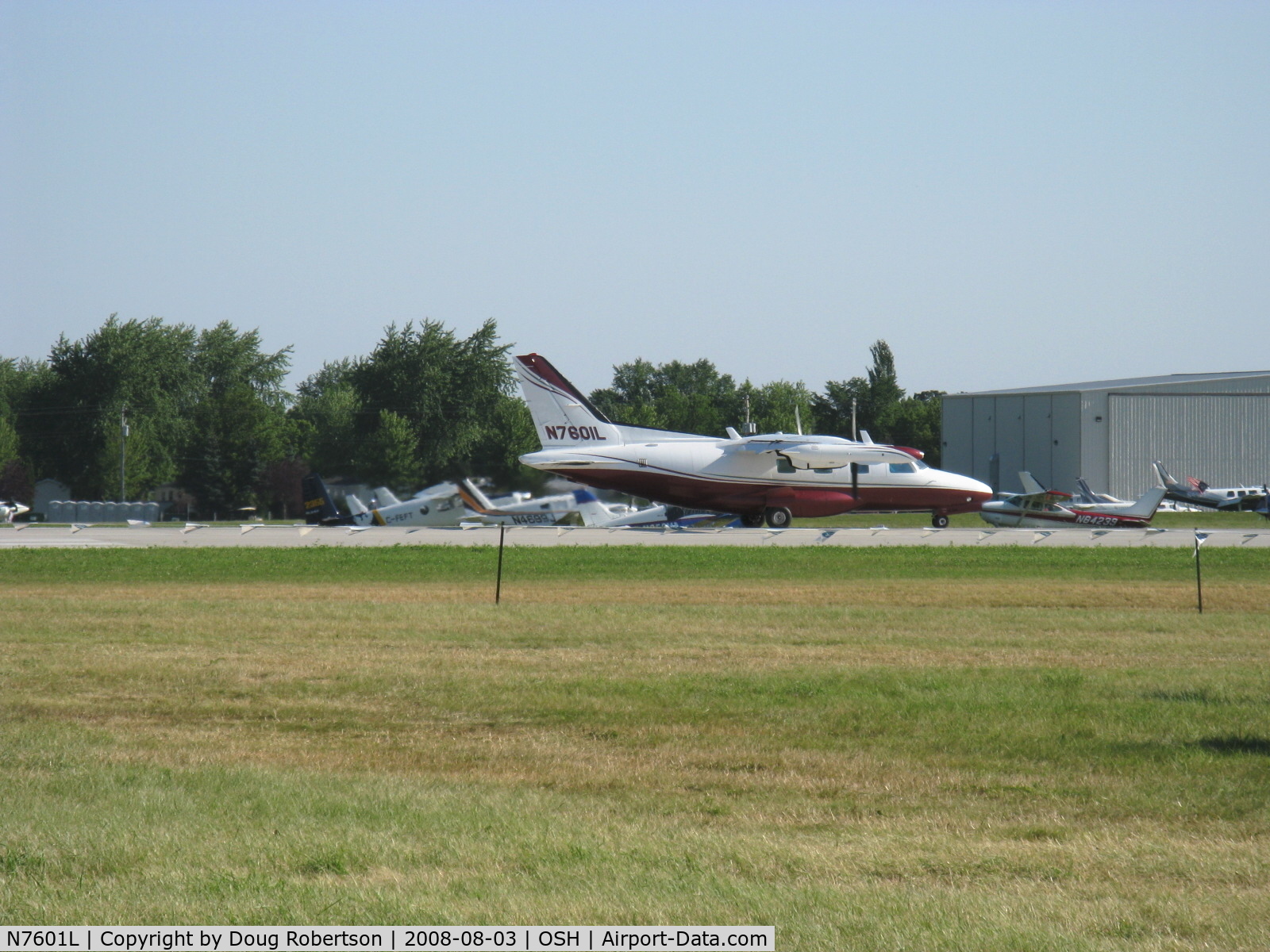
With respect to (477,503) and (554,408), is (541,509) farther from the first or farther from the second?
(554,408)

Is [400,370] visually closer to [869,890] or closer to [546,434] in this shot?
[546,434]

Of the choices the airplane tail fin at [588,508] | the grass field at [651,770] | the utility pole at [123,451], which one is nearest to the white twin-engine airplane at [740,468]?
the airplane tail fin at [588,508]

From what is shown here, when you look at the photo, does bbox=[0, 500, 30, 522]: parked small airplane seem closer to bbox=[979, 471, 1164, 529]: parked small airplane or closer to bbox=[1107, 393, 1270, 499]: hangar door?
bbox=[979, 471, 1164, 529]: parked small airplane

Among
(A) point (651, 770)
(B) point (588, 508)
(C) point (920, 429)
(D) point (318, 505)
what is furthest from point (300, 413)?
(C) point (920, 429)

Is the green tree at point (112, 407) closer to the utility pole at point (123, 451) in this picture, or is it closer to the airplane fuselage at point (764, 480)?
the utility pole at point (123, 451)

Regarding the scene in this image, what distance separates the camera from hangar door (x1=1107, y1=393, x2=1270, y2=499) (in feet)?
205

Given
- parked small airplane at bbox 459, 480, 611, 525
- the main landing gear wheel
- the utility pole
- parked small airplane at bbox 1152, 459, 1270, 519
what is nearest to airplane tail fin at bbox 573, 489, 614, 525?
parked small airplane at bbox 459, 480, 611, 525

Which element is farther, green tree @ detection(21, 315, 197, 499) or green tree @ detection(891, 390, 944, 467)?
green tree @ detection(891, 390, 944, 467)

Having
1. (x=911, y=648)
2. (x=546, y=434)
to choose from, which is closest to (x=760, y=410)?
(x=546, y=434)

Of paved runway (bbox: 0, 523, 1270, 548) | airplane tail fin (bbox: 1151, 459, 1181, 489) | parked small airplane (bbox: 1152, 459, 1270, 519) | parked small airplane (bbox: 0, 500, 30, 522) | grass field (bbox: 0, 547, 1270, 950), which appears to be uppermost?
airplane tail fin (bbox: 1151, 459, 1181, 489)

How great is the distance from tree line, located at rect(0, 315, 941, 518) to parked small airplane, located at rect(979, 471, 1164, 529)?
18.0 m

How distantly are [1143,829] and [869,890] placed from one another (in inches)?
76.4
